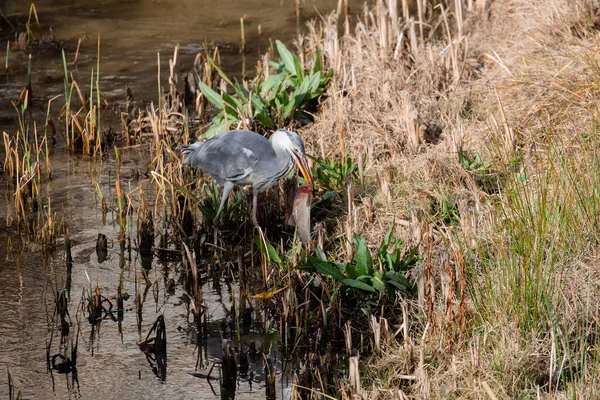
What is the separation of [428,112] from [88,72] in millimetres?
4536

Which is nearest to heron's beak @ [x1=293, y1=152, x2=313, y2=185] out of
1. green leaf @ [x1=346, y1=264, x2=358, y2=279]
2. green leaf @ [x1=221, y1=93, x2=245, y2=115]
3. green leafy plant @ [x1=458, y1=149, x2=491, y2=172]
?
green leaf @ [x1=346, y1=264, x2=358, y2=279]

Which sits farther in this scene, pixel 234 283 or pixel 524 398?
pixel 234 283

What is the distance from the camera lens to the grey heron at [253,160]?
20.8ft

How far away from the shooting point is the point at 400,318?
5312 millimetres

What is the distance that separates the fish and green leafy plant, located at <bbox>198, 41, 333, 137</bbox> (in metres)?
1.73

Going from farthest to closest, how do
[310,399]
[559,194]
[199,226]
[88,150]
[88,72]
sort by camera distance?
[88,72]
[88,150]
[199,226]
[559,194]
[310,399]

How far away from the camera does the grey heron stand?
6352mm

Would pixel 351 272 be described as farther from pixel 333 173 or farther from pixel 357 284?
pixel 333 173

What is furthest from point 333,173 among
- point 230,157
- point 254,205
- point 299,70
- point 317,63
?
point 317,63

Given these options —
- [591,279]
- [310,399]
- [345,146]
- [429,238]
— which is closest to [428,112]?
[345,146]

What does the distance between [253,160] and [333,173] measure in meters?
0.80

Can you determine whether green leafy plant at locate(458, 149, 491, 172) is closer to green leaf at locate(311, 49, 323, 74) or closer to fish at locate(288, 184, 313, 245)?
fish at locate(288, 184, 313, 245)

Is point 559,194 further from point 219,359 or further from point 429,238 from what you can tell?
point 219,359

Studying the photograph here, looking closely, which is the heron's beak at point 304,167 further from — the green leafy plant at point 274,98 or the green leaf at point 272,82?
the green leaf at point 272,82
